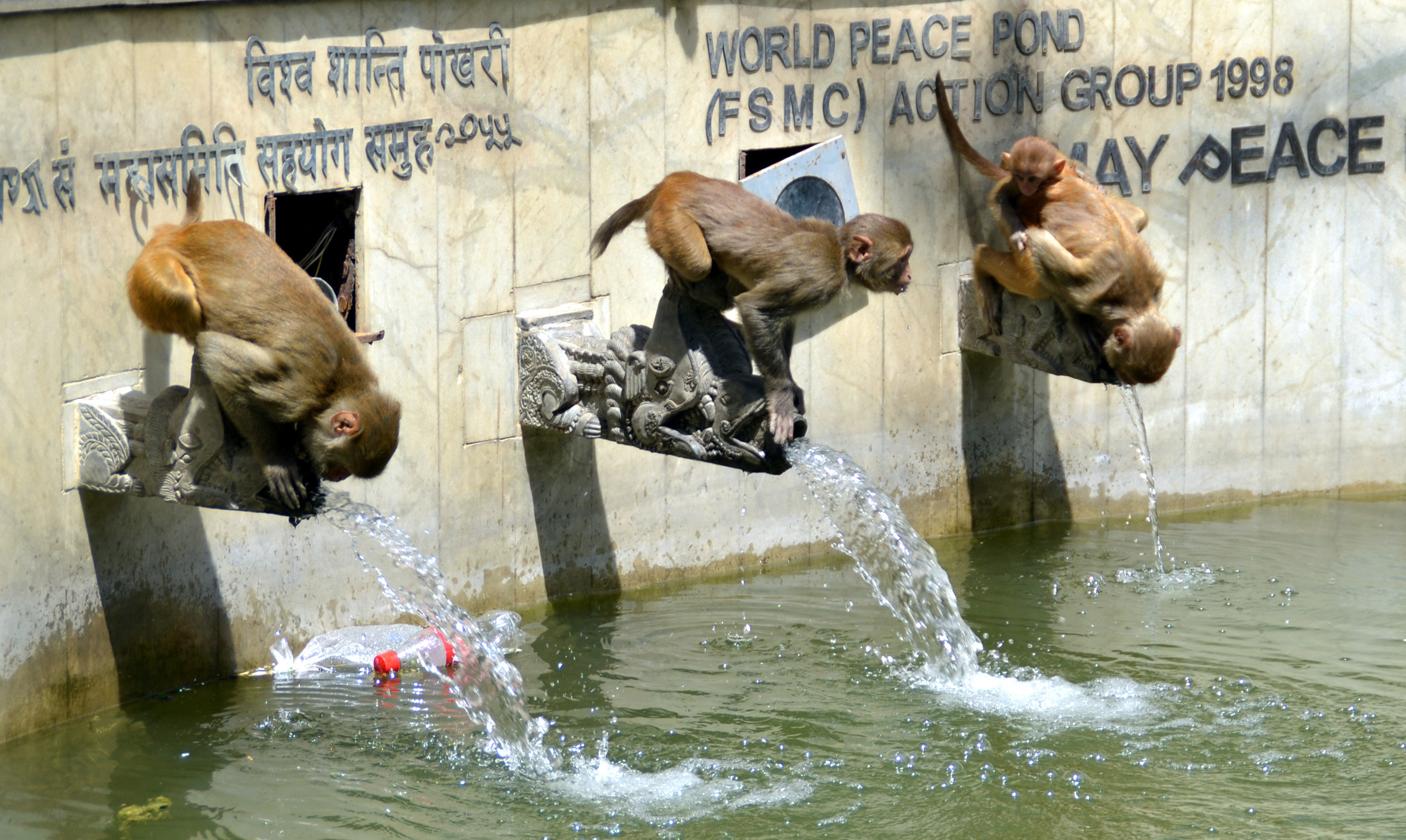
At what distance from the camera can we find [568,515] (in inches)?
314

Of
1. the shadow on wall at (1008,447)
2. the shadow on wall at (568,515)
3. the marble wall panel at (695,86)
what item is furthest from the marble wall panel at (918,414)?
the shadow on wall at (568,515)

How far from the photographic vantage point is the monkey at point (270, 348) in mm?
5457

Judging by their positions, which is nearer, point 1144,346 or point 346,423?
point 346,423

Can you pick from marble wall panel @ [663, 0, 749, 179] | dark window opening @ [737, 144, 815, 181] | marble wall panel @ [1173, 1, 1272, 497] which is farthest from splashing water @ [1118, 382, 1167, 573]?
marble wall panel @ [663, 0, 749, 179]

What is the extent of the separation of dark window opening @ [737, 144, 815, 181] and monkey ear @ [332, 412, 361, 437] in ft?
10.8

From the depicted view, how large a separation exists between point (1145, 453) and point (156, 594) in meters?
5.34

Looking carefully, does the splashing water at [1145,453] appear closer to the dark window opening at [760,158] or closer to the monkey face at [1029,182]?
the monkey face at [1029,182]

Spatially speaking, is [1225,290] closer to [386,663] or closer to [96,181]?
[386,663]

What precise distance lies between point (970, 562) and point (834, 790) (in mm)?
3125

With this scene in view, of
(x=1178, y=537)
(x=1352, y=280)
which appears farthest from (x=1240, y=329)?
(x=1178, y=537)

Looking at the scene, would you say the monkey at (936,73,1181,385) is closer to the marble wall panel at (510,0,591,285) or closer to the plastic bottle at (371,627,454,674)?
the marble wall panel at (510,0,591,285)

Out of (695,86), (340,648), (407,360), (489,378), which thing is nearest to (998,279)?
(695,86)

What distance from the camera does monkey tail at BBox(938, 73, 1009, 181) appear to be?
8336mm

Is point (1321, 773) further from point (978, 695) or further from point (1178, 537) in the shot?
point (1178, 537)
